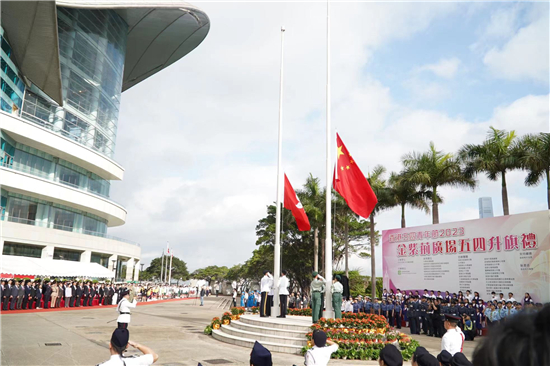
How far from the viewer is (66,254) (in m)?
39.4

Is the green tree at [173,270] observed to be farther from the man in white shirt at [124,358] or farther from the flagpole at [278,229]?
the man in white shirt at [124,358]

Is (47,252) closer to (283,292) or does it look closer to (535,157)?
(283,292)

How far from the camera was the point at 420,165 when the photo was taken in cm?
2992

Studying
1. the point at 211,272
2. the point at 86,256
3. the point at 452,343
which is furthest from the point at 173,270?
the point at 452,343

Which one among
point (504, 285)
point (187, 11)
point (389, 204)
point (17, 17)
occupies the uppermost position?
point (187, 11)

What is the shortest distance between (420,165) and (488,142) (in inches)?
208

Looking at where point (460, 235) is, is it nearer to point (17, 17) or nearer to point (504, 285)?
point (504, 285)

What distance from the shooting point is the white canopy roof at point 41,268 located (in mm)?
26547

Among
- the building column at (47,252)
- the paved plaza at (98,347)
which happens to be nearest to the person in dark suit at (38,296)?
the building column at (47,252)

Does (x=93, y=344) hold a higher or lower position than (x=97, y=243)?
lower

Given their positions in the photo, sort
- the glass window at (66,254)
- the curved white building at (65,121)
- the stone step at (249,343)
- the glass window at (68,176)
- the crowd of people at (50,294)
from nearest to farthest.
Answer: the stone step at (249,343), the crowd of people at (50,294), the curved white building at (65,121), the glass window at (66,254), the glass window at (68,176)

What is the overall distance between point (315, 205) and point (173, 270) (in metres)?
76.3

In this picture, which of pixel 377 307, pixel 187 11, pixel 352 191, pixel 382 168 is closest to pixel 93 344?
pixel 352 191

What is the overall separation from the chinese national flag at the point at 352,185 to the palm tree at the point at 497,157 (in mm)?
14057
